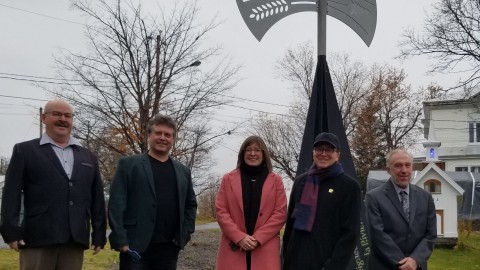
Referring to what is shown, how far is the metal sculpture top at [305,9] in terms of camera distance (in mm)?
4609

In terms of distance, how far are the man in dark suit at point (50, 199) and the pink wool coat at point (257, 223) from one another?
3.05 feet

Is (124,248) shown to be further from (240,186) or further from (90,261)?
(90,261)

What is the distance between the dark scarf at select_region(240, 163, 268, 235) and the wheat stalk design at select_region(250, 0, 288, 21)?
1349 mm

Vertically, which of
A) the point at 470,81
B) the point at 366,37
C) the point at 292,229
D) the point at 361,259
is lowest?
the point at 361,259

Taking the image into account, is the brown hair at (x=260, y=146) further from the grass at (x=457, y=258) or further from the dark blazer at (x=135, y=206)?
the grass at (x=457, y=258)

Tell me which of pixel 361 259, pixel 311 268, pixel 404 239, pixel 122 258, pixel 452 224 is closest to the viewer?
pixel 311 268

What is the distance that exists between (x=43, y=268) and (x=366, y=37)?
3.31m

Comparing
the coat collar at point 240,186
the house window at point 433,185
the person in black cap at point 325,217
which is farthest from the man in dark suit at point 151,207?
the house window at point 433,185

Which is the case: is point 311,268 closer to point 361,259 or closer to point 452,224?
point 361,259

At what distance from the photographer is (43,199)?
364cm

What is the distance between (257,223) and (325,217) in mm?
591

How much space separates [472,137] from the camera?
3519cm

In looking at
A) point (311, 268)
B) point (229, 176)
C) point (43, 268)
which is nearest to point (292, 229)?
point (311, 268)

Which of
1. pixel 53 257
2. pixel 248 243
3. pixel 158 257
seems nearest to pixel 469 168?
pixel 248 243
